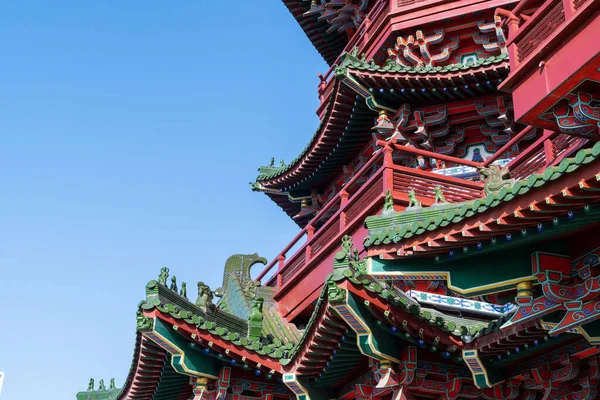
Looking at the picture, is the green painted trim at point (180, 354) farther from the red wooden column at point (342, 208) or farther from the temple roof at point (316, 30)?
the temple roof at point (316, 30)

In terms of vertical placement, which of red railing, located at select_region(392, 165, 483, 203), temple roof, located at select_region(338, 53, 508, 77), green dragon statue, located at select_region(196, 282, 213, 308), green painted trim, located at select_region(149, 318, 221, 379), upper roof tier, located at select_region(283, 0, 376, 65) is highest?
upper roof tier, located at select_region(283, 0, 376, 65)

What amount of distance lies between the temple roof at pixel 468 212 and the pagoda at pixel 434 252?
0.06 ft

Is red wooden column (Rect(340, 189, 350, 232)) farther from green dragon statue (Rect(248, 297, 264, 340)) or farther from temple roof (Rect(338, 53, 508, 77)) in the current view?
temple roof (Rect(338, 53, 508, 77))

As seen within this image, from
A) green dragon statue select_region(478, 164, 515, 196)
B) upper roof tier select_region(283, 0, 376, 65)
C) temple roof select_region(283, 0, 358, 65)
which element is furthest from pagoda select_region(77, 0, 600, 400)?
temple roof select_region(283, 0, 358, 65)

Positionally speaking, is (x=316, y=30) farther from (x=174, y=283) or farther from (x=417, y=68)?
(x=174, y=283)

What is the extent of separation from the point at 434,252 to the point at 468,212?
70 cm

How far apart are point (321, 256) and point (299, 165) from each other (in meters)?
4.98

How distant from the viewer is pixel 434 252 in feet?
27.2

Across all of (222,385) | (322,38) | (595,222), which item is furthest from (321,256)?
(322,38)

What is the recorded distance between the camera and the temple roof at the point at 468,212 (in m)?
6.88

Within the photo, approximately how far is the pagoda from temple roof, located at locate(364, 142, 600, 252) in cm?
2

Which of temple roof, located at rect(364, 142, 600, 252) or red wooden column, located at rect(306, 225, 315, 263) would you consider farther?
red wooden column, located at rect(306, 225, 315, 263)

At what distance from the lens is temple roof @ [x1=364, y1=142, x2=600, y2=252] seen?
6.88m

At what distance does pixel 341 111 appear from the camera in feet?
50.9
